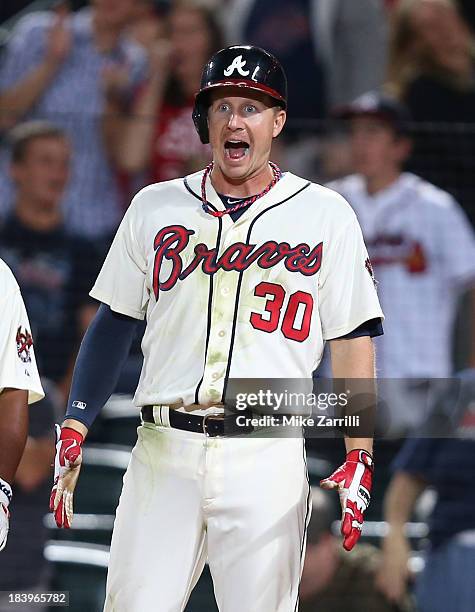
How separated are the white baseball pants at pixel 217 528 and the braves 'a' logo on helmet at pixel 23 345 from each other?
0.46 meters

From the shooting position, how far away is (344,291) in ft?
9.59

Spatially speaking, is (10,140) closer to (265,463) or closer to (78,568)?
(78,568)

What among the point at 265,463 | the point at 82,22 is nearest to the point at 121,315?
the point at 265,463

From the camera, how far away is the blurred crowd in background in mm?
5215

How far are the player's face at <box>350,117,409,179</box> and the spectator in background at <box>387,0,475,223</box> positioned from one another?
41 centimetres

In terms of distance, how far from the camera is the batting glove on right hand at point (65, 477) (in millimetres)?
2869

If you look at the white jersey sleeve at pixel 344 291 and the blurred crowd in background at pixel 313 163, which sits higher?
the blurred crowd in background at pixel 313 163

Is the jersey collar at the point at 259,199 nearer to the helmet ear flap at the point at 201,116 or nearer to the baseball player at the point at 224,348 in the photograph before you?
the baseball player at the point at 224,348

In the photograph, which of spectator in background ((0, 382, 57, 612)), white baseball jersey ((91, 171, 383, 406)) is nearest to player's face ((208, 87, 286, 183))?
white baseball jersey ((91, 171, 383, 406))

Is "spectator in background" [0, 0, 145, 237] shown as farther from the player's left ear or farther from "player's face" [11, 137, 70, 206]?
the player's left ear

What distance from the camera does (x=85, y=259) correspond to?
20.2 feet

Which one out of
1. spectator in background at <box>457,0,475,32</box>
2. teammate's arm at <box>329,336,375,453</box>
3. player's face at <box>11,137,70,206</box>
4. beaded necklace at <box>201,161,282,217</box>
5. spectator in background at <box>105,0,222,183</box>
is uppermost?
spectator in background at <box>457,0,475,32</box>

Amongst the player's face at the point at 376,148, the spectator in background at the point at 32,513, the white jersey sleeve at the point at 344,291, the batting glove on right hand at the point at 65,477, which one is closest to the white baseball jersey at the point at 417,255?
the player's face at the point at 376,148

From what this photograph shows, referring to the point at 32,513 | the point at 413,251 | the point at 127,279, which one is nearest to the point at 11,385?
the point at 127,279
